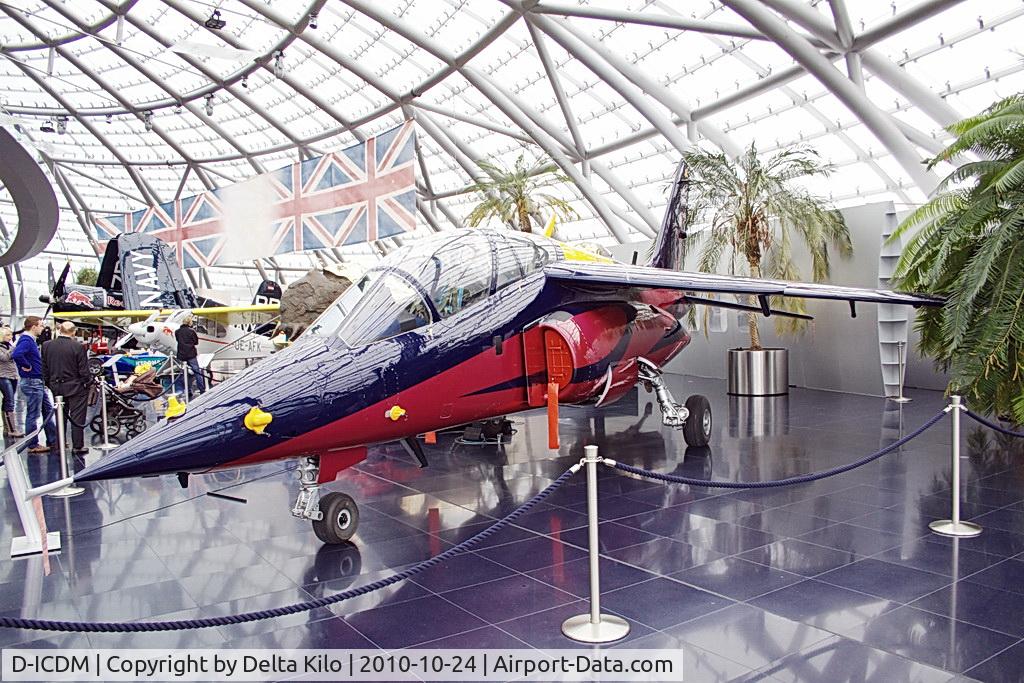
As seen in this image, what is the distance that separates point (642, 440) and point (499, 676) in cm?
706

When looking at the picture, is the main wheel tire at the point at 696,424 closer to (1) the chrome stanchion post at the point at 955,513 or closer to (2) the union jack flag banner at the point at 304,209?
(1) the chrome stanchion post at the point at 955,513

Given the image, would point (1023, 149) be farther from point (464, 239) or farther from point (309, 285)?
point (309, 285)

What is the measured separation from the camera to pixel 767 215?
15.4 m

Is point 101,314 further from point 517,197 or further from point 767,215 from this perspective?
point 767,215

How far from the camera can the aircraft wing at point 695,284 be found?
7.19 m

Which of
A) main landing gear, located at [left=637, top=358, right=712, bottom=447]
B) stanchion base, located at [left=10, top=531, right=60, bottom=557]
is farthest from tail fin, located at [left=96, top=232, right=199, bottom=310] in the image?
main landing gear, located at [left=637, top=358, right=712, bottom=447]

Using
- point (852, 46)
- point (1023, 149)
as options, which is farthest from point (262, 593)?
point (852, 46)

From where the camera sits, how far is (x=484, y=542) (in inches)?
236

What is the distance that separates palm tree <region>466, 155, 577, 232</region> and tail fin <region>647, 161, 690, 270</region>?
777 centimetres

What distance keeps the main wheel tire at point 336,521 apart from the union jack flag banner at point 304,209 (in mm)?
10526

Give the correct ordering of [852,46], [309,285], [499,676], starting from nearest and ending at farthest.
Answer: [499,676] → [852,46] → [309,285]

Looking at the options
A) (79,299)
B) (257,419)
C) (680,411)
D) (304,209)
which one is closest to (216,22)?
(304,209)

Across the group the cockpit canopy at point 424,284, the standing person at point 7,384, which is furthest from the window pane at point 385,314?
the standing person at point 7,384

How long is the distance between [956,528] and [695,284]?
3.10 m
